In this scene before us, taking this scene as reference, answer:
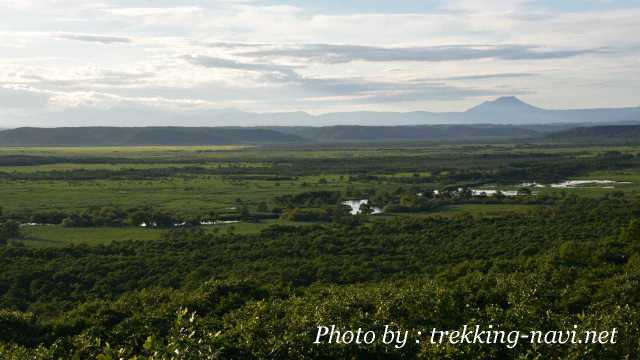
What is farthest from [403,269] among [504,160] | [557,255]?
[504,160]

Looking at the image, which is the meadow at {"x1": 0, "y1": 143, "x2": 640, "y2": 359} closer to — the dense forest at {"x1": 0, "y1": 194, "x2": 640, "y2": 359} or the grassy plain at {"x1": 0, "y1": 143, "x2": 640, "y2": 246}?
the dense forest at {"x1": 0, "y1": 194, "x2": 640, "y2": 359}

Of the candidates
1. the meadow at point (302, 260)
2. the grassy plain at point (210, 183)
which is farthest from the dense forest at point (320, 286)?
the grassy plain at point (210, 183)

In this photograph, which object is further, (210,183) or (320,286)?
(210,183)

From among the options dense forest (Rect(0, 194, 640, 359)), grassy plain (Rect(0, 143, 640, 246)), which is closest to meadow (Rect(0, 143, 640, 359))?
dense forest (Rect(0, 194, 640, 359))

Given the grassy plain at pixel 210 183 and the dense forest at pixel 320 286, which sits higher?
the dense forest at pixel 320 286

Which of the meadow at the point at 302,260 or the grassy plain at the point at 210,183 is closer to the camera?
the meadow at the point at 302,260

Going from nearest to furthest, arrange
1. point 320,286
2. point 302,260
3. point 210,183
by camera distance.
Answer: point 320,286 < point 302,260 < point 210,183

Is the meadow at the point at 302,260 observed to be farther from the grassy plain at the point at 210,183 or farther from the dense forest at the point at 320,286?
the grassy plain at the point at 210,183

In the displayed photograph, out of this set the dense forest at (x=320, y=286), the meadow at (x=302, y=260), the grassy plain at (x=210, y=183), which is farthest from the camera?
the grassy plain at (x=210, y=183)

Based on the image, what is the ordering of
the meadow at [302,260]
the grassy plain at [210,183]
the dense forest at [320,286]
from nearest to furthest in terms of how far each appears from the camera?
the dense forest at [320,286]
the meadow at [302,260]
the grassy plain at [210,183]

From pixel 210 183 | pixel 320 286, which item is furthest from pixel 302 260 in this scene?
pixel 210 183

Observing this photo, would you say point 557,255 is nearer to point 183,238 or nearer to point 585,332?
point 585,332

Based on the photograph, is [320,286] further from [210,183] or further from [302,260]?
[210,183]

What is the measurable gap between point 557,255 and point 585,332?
71.5ft
